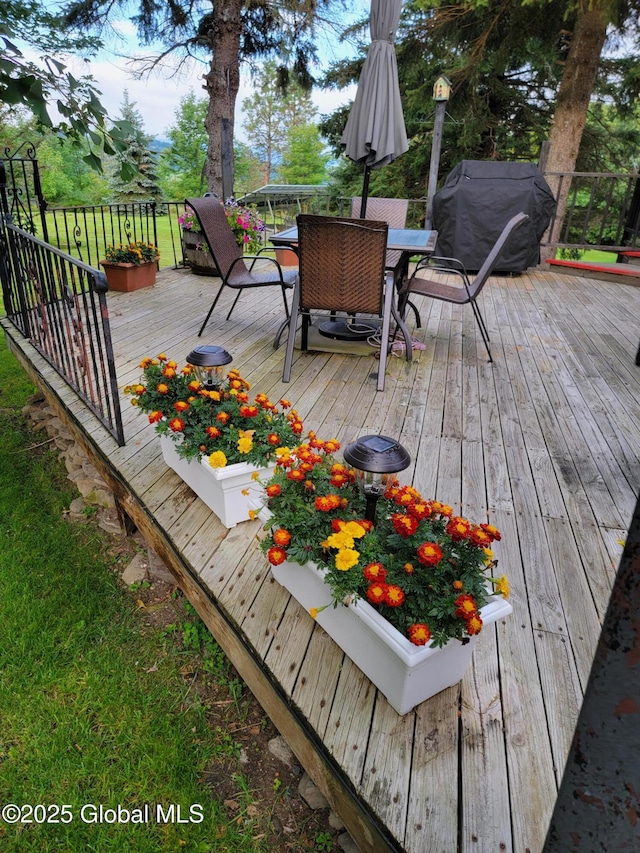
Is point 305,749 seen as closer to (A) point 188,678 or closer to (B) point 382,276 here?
(A) point 188,678

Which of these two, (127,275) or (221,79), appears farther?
(221,79)

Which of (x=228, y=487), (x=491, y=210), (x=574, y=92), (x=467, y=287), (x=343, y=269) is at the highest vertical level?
(x=574, y=92)

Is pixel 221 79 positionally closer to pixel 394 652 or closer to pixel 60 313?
pixel 60 313

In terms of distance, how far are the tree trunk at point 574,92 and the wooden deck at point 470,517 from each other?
540 centimetres

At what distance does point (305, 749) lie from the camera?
1.22m

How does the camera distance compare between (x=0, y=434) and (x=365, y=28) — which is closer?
(x=0, y=434)

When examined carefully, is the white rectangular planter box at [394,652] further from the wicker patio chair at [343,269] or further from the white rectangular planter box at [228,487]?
the wicker patio chair at [343,269]

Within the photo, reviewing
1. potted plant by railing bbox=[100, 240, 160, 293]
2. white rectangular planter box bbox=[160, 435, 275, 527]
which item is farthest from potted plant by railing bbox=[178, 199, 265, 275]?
white rectangular planter box bbox=[160, 435, 275, 527]

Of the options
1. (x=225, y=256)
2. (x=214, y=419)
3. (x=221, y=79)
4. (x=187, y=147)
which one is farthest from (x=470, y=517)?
(x=187, y=147)

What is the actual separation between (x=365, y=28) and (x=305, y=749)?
37.9 feet

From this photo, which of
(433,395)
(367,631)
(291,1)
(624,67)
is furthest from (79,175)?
(367,631)

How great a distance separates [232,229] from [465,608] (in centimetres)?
477

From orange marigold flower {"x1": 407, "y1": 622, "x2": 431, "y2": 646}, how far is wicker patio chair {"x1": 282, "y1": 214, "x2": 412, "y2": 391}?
A: 6.58 ft

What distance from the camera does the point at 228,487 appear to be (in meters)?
1.73
